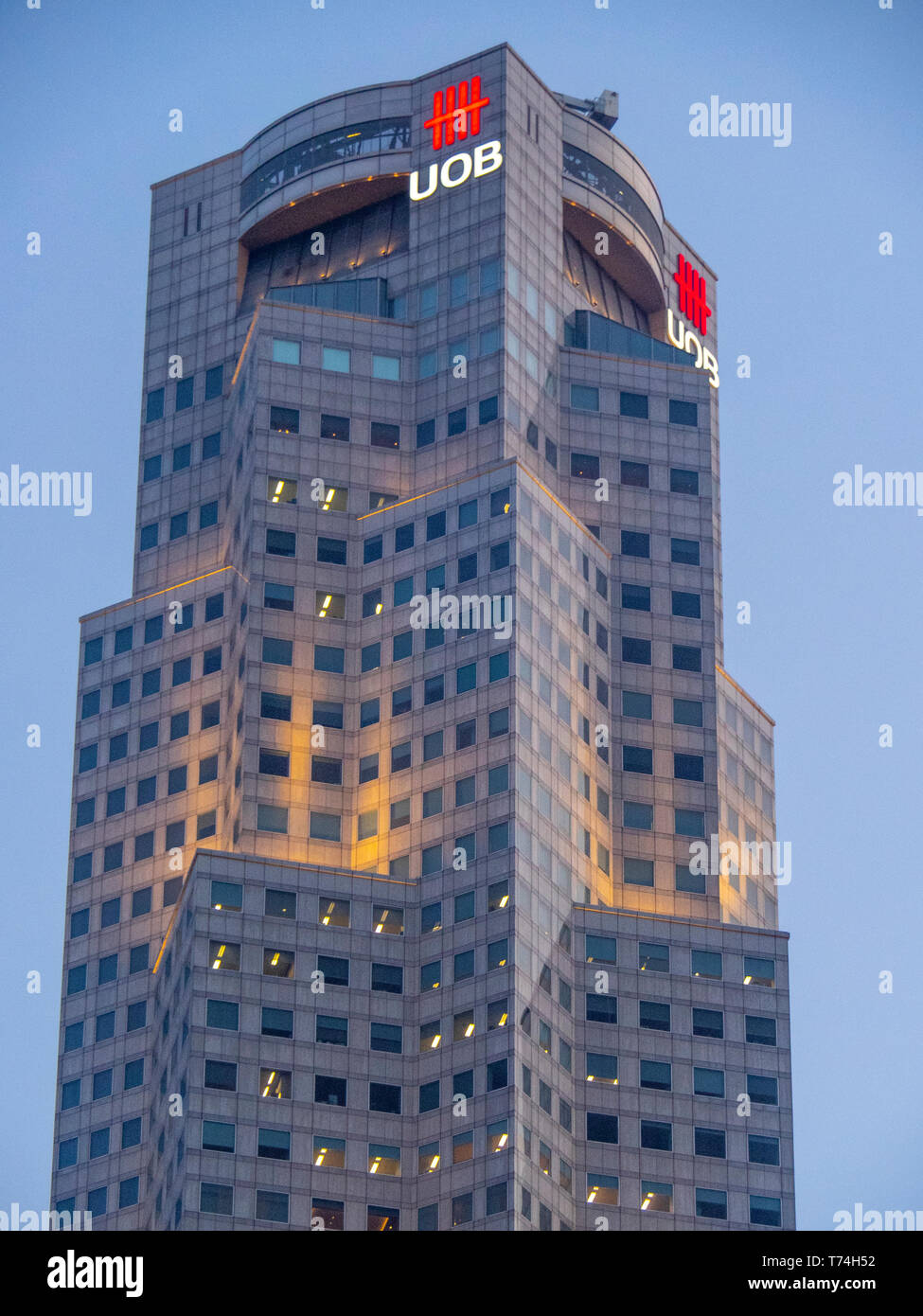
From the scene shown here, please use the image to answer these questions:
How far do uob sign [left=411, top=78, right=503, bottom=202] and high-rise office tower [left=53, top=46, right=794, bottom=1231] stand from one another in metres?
0.33

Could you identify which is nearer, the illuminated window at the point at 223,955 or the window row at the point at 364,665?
the illuminated window at the point at 223,955

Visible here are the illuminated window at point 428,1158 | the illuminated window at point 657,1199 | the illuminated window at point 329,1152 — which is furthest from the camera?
the illuminated window at point 657,1199

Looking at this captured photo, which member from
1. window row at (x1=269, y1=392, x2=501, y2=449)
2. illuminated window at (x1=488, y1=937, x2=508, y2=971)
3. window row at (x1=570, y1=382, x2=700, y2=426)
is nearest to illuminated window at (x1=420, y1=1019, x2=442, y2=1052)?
illuminated window at (x1=488, y1=937, x2=508, y2=971)

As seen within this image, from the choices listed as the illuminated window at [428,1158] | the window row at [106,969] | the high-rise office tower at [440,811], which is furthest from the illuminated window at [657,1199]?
the window row at [106,969]

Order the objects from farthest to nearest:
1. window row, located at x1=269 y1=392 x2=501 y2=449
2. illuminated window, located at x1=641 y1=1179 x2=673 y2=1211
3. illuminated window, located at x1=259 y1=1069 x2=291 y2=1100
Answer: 1. window row, located at x1=269 y1=392 x2=501 y2=449
2. illuminated window, located at x1=641 y1=1179 x2=673 y2=1211
3. illuminated window, located at x1=259 y1=1069 x2=291 y2=1100

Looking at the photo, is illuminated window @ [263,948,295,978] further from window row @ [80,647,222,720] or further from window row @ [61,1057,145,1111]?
window row @ [80,647,222,720]

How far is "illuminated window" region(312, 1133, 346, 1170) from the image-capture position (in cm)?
16200

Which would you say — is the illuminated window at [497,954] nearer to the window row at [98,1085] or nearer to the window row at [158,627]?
the window row at [98,1085]

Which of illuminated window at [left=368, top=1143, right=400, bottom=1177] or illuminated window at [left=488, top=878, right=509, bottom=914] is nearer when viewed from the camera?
illuminated window at [left=368, top=1143, right=400, bottom=1177]

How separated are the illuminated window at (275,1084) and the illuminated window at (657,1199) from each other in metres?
23.3

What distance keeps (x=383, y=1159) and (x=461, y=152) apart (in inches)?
2983

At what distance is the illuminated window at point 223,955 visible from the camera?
16400cm

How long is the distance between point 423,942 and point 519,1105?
581 inches

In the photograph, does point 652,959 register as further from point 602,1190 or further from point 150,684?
point 150,684
